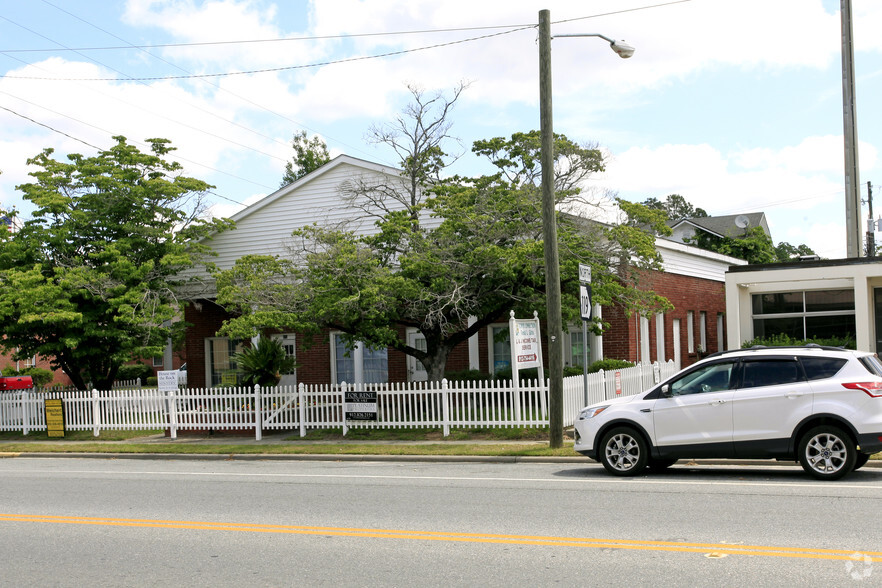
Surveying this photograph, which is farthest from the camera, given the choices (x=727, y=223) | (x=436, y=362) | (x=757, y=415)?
(x=727, y=223)

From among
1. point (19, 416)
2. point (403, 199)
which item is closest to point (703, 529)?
point (403, 199)

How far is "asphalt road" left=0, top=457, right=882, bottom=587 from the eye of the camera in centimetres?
676

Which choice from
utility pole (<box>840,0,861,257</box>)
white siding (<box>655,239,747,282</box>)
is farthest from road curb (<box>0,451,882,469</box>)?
utility pole (<box>840,0,861,257</box>)

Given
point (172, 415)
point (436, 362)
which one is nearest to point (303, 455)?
point (436, 362)

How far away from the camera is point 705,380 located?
37.1 feet

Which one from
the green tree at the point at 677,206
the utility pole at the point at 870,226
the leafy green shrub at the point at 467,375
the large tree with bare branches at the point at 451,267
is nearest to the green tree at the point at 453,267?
the large tree with bare branches at the point at 451,267

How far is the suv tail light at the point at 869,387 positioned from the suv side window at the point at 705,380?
146 cm

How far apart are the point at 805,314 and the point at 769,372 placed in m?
14.2

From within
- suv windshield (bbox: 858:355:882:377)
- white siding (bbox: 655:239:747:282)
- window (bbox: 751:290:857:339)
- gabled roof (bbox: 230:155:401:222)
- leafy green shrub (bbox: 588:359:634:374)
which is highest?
gabled roof (bbox: 230:155:401:222)

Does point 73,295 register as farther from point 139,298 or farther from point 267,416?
point 267,416

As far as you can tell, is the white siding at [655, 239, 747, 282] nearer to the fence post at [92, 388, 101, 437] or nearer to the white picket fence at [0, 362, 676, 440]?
the white picket fence at [0, 362, 676, 440]

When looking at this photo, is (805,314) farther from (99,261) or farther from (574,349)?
(99,261)

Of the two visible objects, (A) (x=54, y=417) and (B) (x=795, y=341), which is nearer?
(A) (x=54, y=417)

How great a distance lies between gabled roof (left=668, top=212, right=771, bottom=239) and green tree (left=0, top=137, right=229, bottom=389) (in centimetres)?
3482
